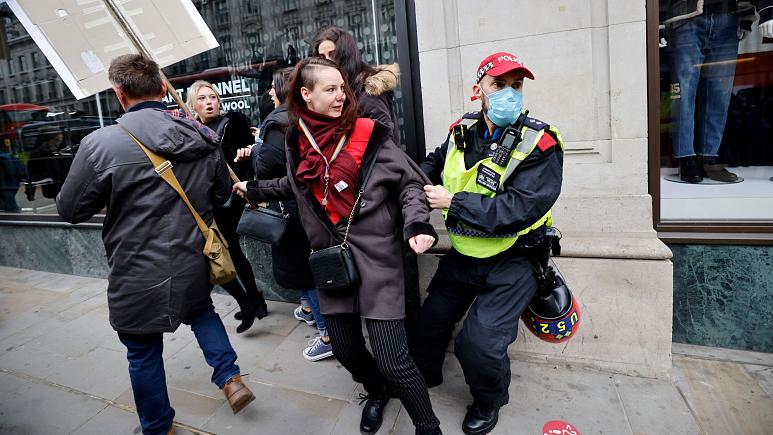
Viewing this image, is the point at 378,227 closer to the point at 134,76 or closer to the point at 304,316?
the point at 134,76

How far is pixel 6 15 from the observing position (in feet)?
20.5

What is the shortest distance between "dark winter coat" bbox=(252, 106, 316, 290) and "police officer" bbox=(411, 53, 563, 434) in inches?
41.7

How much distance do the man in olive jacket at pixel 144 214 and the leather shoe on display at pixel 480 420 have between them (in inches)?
64.8

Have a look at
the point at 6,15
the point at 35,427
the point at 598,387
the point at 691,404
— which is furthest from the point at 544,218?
the point at 6,15

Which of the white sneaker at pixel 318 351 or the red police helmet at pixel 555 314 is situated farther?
the white sneaker at pixel 318 351

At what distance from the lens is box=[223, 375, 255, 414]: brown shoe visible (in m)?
2.72

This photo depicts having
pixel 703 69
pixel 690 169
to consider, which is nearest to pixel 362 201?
pixel 690 169

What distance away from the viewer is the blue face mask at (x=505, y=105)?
233 centimetres

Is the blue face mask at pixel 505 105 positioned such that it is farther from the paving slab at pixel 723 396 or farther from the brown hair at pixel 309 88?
the paving slab at pixel 723 396

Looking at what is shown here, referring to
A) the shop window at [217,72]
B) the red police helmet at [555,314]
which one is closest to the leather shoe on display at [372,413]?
the red police helmet at [555,314]

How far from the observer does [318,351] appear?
3.50 metres

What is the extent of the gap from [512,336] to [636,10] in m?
2.16

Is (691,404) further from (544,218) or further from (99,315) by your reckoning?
(99,315)

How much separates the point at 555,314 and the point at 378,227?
3.46 feet
